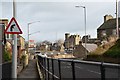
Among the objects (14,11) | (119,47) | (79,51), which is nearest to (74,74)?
(14,11)

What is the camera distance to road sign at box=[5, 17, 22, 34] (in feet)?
43.4

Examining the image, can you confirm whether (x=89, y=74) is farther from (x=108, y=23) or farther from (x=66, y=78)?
(x=108, y=23)

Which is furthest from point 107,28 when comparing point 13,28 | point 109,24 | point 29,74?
point 13,28

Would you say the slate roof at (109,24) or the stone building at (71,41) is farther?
the stone building at (71,41)

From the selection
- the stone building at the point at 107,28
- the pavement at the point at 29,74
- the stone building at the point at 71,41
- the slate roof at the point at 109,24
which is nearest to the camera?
the pavement at the point at 29,74

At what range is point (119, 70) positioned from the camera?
13.3ft

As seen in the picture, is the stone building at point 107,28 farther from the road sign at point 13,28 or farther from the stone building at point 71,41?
the road sign at point 13,28

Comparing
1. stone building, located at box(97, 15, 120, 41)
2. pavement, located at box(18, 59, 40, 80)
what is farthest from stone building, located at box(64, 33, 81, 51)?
pavement, located at box(18, 59, 40, 80)

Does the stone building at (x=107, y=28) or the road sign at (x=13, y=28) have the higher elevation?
the stone building at (x=107, y=28)

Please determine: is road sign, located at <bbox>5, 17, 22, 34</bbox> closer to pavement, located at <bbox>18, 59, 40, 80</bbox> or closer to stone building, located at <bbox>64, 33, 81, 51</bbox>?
pavement, located at <bbox>18, 59, 40, 80</bbox>

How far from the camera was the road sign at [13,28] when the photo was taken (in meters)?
13.2

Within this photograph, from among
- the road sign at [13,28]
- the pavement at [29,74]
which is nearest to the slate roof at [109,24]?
the pavement at [29,74]

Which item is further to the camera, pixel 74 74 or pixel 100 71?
pixel 74 74

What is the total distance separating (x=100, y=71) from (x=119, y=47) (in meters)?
30.0
